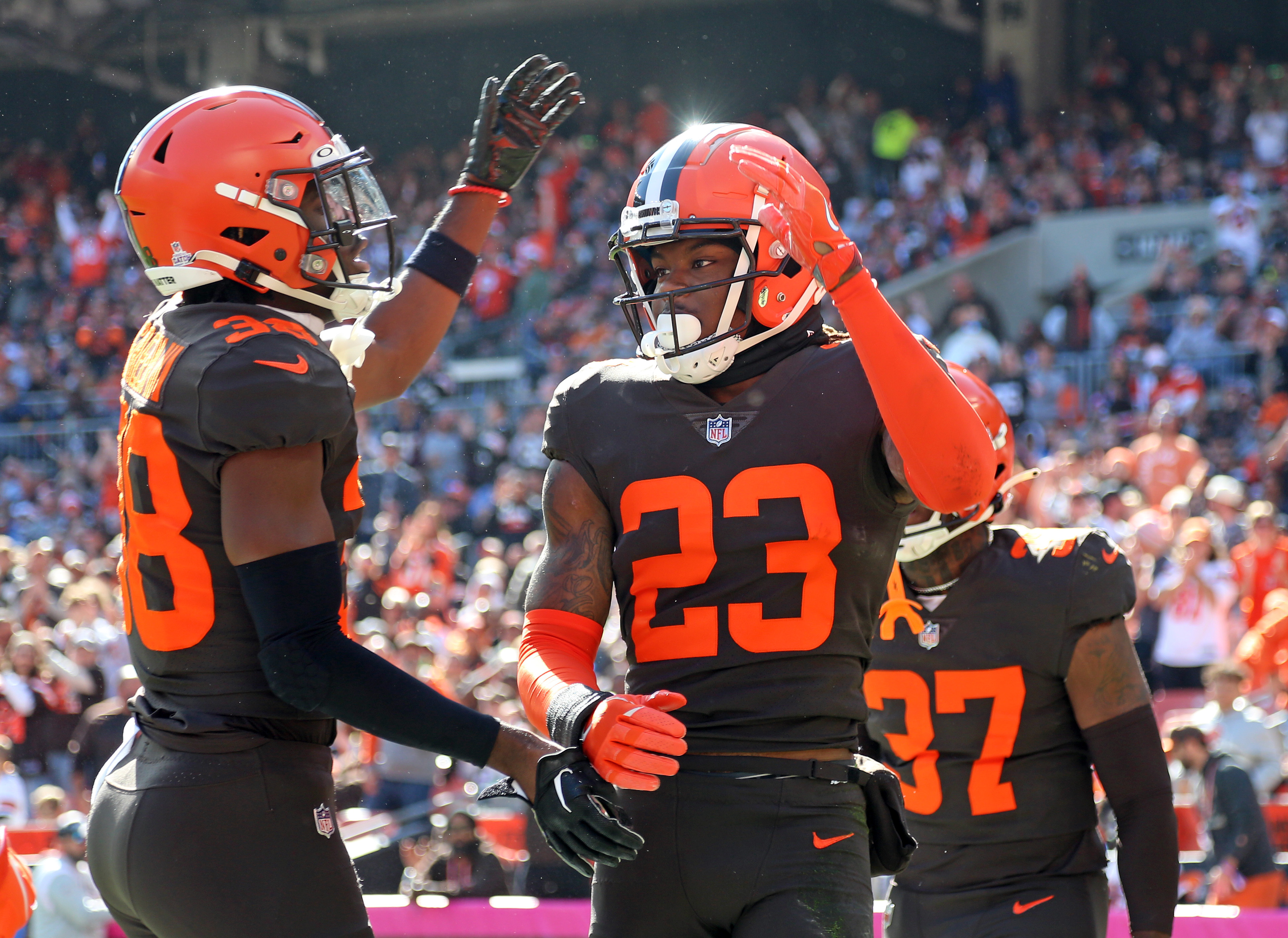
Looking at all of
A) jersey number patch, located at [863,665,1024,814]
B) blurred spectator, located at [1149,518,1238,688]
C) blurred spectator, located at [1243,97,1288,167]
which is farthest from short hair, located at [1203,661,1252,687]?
blurred spectator, located at [1243,97,1288,167]

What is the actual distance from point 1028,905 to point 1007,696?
0.44 meters

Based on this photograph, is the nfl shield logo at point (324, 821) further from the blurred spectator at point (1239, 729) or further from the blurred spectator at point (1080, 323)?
the blurred spectator at point (1080, 323)

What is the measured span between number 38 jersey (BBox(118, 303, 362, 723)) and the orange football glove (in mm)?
570

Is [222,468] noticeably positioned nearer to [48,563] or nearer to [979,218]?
[48,563]

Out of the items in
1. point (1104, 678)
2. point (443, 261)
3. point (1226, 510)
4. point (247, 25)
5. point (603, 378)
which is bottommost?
point (1226, 510)

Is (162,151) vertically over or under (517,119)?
under

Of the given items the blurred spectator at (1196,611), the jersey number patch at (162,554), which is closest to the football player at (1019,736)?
the jersey number patch at (162,554)

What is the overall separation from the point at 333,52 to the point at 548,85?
18.1m

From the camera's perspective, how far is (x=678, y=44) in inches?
818

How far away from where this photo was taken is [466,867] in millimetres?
6844

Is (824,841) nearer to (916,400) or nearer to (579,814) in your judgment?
(579,814)

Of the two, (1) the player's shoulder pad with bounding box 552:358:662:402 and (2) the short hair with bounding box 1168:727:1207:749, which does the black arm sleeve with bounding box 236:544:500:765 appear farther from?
(2) the short hair with bounding box 1168:727:1207:749

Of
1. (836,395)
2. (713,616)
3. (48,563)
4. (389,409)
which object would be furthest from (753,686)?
(389,409)

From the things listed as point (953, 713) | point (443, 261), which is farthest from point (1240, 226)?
point (443, 261)
